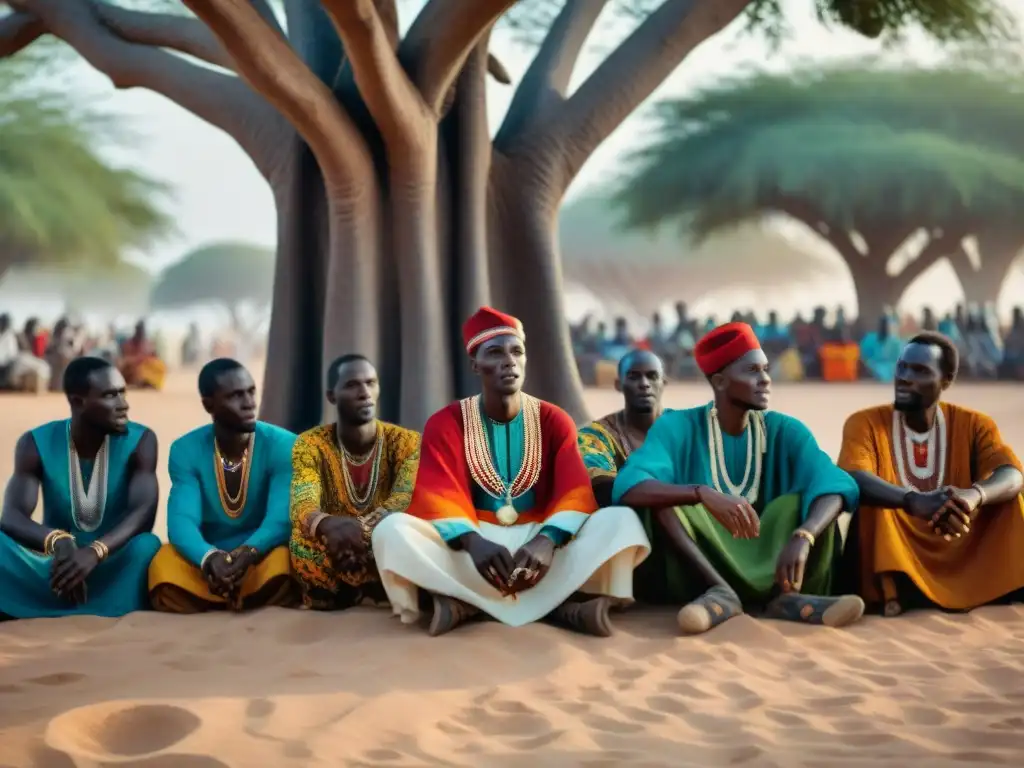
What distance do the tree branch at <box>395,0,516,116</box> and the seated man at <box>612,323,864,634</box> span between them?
110 inches

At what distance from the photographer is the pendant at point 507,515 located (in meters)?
5.51

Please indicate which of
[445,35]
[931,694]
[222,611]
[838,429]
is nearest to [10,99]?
[838,429]

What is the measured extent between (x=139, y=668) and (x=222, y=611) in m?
1.02

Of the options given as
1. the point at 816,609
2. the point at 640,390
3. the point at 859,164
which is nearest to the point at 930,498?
the point at 816,609

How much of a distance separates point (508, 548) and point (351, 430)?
1.06 m

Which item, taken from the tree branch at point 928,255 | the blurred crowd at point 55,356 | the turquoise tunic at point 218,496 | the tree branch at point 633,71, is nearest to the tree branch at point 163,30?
the tree branch at point 633,71

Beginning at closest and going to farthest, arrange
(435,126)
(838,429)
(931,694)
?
(931,694) → (435,126) → (838,429)

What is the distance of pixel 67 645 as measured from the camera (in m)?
5.13

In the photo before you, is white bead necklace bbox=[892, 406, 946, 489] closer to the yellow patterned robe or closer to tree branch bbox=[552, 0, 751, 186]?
the yellow patterned robe

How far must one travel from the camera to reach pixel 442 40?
7.76 metres

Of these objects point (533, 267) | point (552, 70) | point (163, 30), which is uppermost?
point (163, 30)

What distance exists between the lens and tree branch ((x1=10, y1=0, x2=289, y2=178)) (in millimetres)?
9219

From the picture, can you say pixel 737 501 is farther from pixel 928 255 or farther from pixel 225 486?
pixel 928 255

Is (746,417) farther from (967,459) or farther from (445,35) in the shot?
(445,35)
